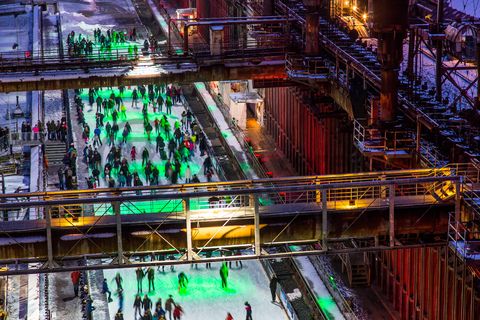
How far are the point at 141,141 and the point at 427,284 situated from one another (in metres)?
32.7

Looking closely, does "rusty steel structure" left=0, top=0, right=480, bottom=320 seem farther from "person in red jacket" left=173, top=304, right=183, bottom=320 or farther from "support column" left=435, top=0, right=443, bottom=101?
"person in red jacket" left=173, top=304, right=183, bottom=320

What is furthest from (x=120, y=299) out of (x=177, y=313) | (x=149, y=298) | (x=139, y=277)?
(x=177, y=313)

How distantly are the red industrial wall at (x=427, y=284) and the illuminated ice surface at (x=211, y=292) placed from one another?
15.0 ft

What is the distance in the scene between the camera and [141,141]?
77875mm

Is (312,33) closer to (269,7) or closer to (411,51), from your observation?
(411,51)

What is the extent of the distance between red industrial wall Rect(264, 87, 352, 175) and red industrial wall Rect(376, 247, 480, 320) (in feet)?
27.2

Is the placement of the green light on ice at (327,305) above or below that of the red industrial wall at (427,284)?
below

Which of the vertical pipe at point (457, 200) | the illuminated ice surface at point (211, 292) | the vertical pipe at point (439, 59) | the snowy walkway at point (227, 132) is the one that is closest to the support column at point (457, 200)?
the vertical pipe at point (457, 200)

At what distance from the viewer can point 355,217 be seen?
1599 inches

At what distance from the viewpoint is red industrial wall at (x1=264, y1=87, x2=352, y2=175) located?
62.1 meters

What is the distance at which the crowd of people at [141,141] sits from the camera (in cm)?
6944

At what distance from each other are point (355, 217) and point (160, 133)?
39.5 m

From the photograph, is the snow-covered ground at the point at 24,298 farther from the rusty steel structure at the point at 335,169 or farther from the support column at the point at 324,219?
the support column at the point at 324,219

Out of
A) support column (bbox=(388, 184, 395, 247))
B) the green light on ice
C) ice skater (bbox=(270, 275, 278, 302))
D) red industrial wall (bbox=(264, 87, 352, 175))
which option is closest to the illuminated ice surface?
ice skater (bbox=(270, 275, 278, 302))
